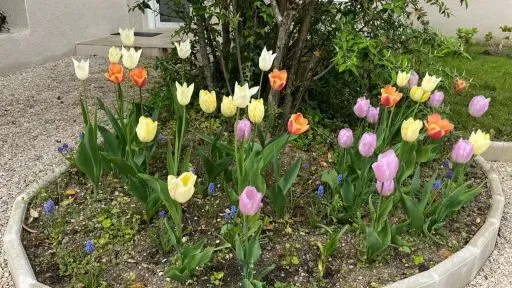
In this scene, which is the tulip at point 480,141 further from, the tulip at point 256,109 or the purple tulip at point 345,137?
the tulip at point 256,109

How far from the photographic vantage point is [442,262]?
2.73m

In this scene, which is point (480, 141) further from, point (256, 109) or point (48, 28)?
point (48, 28)

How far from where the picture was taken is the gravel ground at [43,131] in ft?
10.3

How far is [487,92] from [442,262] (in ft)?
10.8

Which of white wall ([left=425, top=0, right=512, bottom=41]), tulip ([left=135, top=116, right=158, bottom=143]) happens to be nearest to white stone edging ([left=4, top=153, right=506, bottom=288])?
tulip ([left=135, top=116, right=158, bottom=143])

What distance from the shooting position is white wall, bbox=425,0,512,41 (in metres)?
7.80

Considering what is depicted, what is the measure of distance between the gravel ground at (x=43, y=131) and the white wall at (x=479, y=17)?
4070 millimetres

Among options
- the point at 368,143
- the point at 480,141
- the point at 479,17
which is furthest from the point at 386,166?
the point at 479,17

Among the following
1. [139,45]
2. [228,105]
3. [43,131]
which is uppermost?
[228,105]

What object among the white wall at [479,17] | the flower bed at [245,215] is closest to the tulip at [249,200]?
the flower bed at [245,215]

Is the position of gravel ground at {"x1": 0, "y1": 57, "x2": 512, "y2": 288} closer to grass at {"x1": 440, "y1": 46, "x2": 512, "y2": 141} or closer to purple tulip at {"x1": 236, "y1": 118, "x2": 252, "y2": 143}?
grass at {"x1": 440, "y1": 46, "x2": 512, "y2": 141}

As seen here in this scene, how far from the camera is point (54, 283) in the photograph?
2586 millimetres

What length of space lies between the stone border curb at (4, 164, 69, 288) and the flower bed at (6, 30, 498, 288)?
0.06 metres

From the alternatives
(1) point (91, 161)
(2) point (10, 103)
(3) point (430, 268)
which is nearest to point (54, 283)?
(1) point (91, 161)
